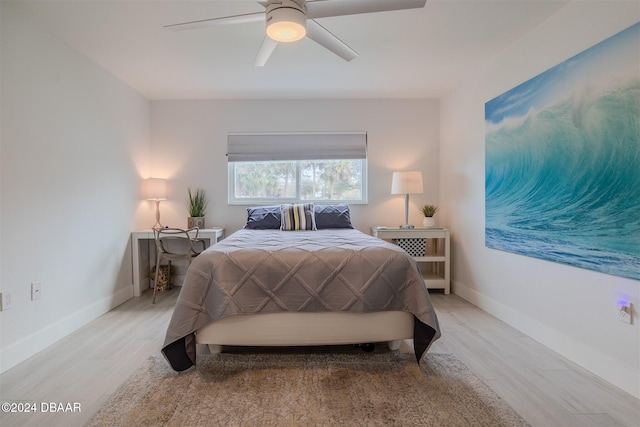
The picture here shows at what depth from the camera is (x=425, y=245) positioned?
3771 millimetres

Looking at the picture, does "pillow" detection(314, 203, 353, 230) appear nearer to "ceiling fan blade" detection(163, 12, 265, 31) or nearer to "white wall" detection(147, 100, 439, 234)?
"white wall" detection(147, 100, 439, 234)

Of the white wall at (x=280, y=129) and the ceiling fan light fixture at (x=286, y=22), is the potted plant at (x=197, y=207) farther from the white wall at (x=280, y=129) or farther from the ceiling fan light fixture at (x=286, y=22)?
the ceiling fan light fixture at (x=286, y=22)

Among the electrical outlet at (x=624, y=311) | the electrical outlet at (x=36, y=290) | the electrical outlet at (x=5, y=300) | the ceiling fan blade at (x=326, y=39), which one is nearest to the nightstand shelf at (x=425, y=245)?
the electrical outlet at (x=624, y=311)

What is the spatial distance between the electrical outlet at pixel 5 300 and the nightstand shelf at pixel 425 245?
308cm

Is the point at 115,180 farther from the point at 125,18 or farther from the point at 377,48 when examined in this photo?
the point at 377,48

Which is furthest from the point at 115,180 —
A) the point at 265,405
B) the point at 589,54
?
the point at 589,54

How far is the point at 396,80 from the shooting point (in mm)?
3361

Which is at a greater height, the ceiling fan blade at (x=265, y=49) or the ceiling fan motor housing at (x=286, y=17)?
the ceiling fan blade at (x=265, y=49)

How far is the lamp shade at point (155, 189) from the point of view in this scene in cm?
369

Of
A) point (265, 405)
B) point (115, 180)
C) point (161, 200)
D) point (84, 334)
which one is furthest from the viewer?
point (161, 200)

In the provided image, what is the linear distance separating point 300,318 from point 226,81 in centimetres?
264

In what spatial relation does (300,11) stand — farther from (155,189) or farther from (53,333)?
(155,189)

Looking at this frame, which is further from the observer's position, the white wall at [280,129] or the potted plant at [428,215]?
the white wall at [280,129]

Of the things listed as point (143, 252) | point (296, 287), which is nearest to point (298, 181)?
point (143, 252)
